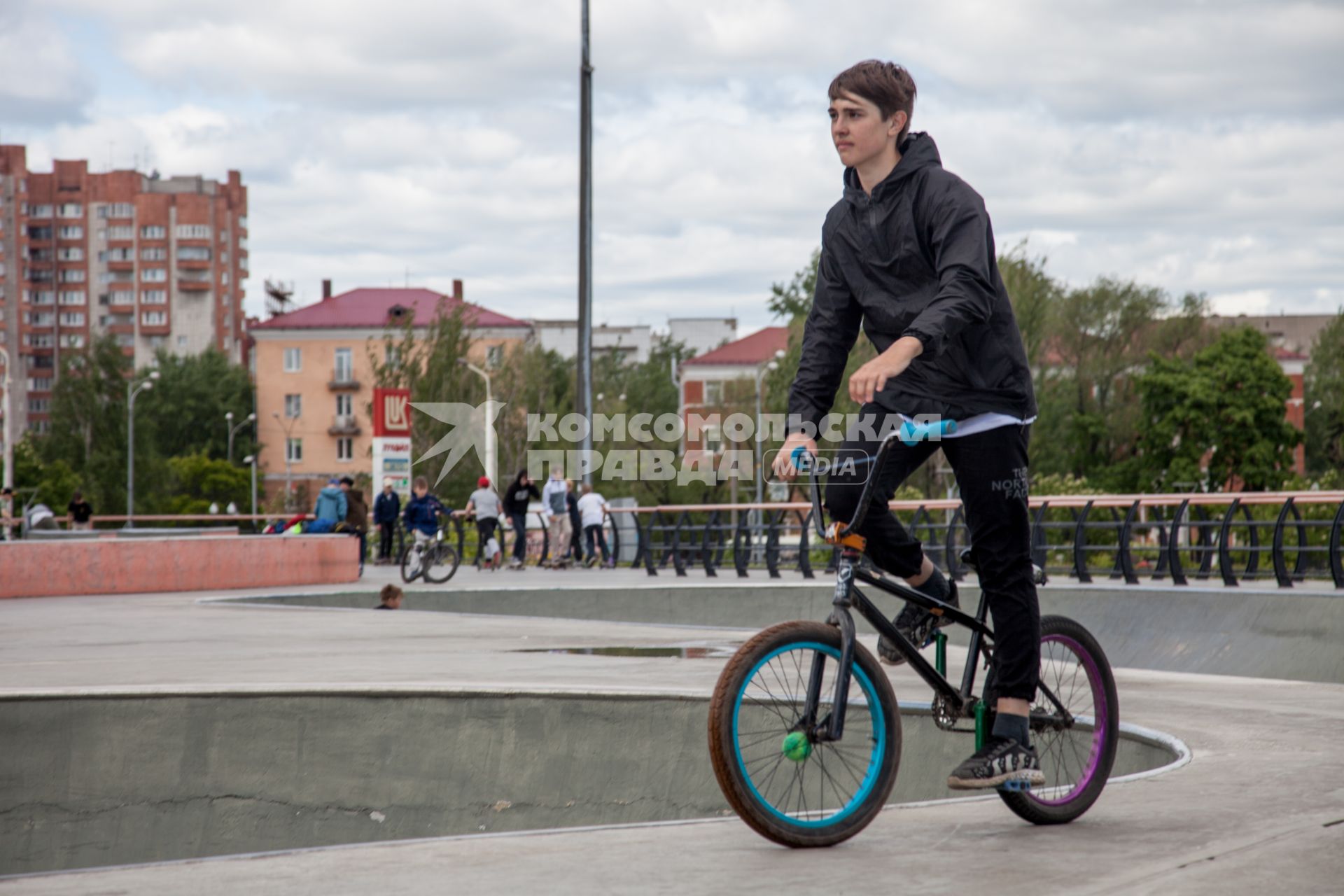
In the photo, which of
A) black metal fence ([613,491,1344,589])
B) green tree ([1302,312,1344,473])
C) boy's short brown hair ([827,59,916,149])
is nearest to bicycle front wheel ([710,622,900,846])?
boy's short brown hair ([827,59,916,149])

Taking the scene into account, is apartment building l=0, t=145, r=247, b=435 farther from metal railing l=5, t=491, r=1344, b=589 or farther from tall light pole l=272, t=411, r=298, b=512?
metal railing l=5, t=491, r=1344, b=589

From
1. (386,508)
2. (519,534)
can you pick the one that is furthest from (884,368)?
(386,508)

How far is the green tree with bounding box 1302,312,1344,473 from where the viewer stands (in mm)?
69125

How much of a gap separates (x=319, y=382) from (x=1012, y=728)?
9882 cm

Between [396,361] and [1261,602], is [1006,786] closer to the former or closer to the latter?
[1261,602]

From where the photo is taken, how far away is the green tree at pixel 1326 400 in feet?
227

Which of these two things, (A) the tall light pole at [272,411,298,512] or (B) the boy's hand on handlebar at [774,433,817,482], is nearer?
(B) the boy's hand on handlebar at [774,433,817,482]

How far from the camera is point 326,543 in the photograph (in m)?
21.9

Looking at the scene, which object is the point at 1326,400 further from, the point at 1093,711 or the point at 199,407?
the point at 199,407

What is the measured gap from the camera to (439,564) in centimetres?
2184

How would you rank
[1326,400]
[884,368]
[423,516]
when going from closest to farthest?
[884,368] → [423,516] → [1326,400]

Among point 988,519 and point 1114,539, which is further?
point 1114,539

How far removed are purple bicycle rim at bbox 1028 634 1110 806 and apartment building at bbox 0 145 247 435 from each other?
440 ft

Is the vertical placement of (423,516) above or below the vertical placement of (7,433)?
below
